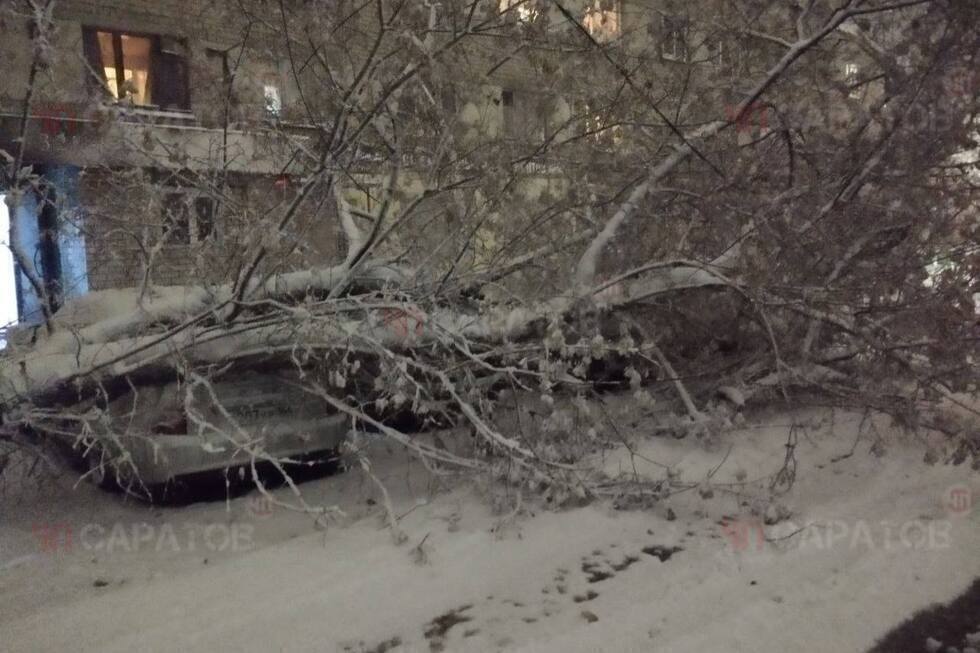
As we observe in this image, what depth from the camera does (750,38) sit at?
6785 mm

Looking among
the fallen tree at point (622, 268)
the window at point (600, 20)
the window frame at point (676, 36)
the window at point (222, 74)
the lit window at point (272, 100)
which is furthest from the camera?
the window frame at point (676, 36)

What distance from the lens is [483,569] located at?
4.23 metres

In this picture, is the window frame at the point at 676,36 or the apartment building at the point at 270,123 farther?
the window frame at the point at 676,36

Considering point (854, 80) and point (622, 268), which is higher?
point (854, 80)

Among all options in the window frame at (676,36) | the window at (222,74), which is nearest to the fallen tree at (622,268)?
the window frame at (676,36)

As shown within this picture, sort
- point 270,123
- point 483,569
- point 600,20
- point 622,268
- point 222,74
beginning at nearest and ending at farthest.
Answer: point 483,569
point 270,123
point 622,268
point 600,20
point 222,74

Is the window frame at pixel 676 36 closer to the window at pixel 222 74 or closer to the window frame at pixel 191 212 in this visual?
the window at pixel 222 74

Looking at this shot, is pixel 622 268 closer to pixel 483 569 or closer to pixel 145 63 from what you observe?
pixel 483 569

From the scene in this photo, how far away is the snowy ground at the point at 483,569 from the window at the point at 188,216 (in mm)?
2095

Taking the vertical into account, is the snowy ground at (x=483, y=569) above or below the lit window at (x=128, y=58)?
below

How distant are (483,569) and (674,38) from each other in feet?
17.4

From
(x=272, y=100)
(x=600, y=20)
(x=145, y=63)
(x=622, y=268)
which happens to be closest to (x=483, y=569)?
(x=622, y=268)

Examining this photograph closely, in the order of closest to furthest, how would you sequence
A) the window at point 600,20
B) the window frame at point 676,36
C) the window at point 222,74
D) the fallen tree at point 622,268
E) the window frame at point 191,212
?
the fallen tree at point 622,268 → the window frame at point 191,212 → the window at point 222,74 → the window at point 600,20 → the window frame at point 676,36

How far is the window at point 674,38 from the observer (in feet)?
22.2
